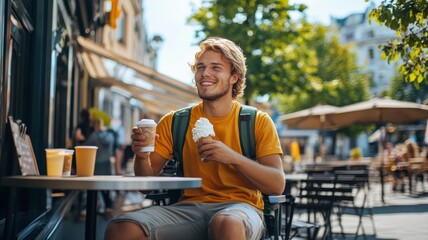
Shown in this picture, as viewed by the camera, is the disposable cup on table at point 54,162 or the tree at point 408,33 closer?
the disposable cup on table at point 54,162

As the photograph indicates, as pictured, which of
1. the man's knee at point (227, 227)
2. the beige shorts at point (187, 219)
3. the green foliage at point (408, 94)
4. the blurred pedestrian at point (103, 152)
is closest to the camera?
the man's knee at point (227, 227)

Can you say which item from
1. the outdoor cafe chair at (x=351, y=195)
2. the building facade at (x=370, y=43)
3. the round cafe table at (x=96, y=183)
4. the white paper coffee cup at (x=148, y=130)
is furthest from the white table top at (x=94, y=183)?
the building facade at (x=370, y=43)

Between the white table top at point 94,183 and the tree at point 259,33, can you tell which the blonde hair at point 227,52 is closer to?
the white table top at point 94,183

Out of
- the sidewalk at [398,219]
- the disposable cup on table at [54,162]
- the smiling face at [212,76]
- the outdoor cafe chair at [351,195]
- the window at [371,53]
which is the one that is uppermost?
the window at [371,53]

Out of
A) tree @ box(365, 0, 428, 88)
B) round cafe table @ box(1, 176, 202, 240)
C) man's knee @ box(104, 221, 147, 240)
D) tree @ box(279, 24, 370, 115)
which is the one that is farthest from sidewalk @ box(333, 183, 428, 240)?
tree @ box(279, 24, 370, 115)

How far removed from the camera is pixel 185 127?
3174mm

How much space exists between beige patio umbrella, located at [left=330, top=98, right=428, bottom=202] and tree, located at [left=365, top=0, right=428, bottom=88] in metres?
8.58

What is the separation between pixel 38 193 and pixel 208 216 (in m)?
2.78

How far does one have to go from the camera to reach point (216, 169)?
3.00 metres

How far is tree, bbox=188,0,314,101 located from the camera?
1345cm

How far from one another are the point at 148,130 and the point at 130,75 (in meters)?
11.1

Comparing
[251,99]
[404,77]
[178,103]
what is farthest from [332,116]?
[404,77]

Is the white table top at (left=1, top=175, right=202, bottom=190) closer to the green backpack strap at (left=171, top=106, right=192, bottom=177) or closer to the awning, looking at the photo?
the green backpack strap at (left=171, top=106, right=192, bottom=177)

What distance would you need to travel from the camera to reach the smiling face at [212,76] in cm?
312
